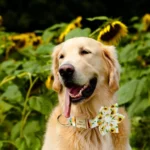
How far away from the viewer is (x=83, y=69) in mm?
4672

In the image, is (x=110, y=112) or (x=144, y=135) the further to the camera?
(x=144, y=135)

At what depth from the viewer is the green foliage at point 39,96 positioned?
20.1ft

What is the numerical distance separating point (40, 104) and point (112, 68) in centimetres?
142

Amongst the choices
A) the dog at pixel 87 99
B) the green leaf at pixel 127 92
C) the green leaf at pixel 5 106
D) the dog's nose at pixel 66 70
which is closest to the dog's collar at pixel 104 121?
the dog at pixel 87 99

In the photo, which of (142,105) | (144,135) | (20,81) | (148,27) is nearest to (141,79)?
(142,105)

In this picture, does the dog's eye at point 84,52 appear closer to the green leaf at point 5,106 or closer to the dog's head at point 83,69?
the dog's head at point 83,69

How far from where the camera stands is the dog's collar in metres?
4.87

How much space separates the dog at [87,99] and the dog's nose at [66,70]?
0.13 meters

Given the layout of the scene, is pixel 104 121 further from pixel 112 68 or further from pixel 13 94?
pixel 13 94

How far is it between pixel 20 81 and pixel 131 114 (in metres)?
1.17

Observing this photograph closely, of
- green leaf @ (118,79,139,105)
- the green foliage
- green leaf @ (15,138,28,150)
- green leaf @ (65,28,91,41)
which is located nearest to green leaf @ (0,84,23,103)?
the green foliage

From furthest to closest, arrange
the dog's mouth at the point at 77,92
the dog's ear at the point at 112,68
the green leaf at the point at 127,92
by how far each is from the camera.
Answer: the green leaf at the point at 127,92 < the dog's ear at the point at 112,68 < the dog's mouth at the point at 77,92

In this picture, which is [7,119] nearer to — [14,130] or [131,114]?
[14,130]

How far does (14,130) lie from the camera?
20.9 feet
